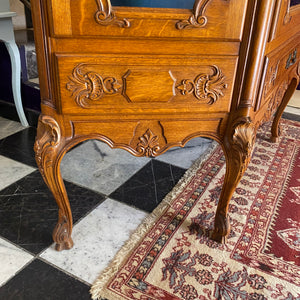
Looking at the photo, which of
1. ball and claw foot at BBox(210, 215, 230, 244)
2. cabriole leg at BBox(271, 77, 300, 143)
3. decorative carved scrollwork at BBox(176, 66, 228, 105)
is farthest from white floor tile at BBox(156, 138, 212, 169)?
decorative carved scrollwork at BBox(176, 66, 228, 105)

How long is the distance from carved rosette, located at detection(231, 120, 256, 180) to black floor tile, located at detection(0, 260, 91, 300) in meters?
0.54

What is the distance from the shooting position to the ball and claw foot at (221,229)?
1.02m

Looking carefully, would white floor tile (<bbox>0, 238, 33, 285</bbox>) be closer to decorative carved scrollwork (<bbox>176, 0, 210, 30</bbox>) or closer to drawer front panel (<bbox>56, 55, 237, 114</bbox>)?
drawer front panel (<bbox>56, 55, 237, 114</bbox>)

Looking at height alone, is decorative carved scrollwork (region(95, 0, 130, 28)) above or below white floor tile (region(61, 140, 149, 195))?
above

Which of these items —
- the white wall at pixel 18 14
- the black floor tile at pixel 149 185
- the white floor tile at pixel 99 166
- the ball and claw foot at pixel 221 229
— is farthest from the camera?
the white wall at pixel 18 14

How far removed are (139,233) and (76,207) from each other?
0.28 m

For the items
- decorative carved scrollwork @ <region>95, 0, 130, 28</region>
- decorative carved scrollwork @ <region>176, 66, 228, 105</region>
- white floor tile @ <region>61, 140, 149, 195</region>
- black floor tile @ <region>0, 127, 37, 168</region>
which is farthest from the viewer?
black floor tile @ <region>0, 127, 37, 168</region>

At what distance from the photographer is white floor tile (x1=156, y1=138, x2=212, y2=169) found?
1512 millimetres

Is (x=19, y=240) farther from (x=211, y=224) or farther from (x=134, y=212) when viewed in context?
(x=211, y=224)

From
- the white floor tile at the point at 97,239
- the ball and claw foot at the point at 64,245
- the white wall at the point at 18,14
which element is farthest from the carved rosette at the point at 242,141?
the white wall at the point at 18,14

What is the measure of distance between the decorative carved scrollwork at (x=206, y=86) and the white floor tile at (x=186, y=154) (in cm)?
70

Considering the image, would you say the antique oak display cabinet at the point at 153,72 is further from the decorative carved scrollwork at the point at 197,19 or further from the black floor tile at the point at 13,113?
the black floor tile at the point at 13,113

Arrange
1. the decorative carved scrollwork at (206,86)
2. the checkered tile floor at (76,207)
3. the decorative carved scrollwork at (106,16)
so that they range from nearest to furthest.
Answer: the decorative carved scrollwork at (106,16) < the decorative carved scrollwork at (206,86) < the checkered tile floor at (76,207)

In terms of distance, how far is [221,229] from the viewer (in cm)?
103
